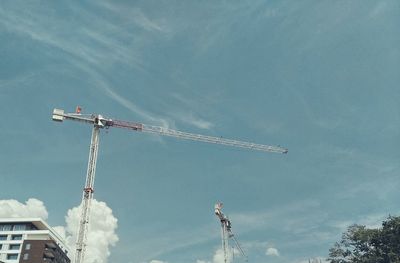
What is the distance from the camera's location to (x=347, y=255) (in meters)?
124

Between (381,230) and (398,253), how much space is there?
780 cm

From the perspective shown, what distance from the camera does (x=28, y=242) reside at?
124m

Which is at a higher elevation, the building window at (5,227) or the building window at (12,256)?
the building window at (5,227)

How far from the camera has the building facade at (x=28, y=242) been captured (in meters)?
121

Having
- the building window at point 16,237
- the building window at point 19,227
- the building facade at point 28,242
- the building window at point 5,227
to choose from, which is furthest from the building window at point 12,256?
the building window at point 5,227

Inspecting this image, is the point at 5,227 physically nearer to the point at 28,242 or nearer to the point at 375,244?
the point at 28,242

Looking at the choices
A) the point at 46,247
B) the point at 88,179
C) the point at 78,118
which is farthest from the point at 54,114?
the point at 46,247

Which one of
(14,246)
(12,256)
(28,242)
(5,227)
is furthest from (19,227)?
(28,242)

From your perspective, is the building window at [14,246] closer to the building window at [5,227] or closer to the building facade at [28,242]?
the building facade at [28,242]

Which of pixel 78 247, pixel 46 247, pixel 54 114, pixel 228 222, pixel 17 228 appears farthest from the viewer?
pixel 228 222

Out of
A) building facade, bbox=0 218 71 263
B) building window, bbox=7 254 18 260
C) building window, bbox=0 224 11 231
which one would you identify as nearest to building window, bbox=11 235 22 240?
building facade, bbox=0 218 71 263

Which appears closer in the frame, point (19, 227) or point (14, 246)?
point (14, 246)

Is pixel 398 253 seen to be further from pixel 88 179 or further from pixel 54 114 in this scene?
pixel 54 114

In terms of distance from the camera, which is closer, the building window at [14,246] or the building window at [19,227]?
the building window at [14,246]
